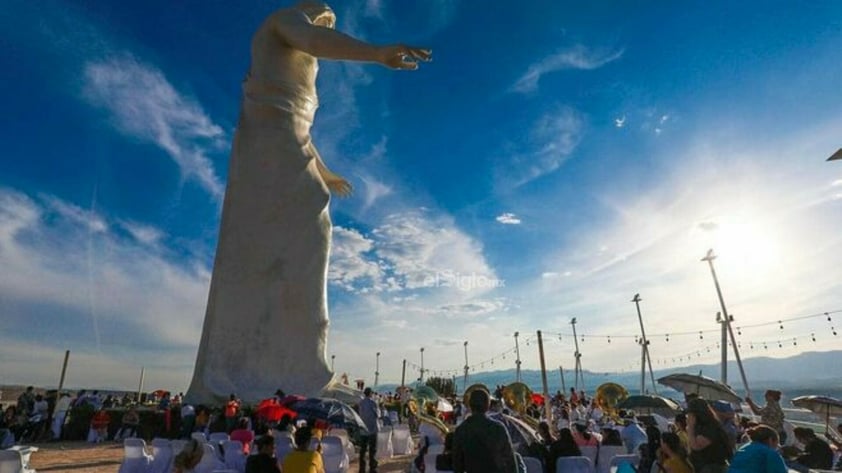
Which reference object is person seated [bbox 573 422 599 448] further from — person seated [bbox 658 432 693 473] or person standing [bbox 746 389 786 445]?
person seated [bbox 658 432 693 473]

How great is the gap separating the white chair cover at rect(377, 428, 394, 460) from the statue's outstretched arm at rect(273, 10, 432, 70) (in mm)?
11423

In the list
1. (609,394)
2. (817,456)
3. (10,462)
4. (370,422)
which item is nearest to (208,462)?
(10,462)

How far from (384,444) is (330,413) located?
18.2 ft

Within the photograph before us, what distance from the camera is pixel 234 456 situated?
809 cm

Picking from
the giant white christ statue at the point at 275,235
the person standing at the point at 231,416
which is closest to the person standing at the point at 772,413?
the person standing at the point at 231,416

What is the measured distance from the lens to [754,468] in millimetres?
3508

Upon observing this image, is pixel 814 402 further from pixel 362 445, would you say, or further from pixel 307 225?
pixel 307 225

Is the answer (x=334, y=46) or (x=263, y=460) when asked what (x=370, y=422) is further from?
(x=334, y=46)

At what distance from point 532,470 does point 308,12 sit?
1988 cm

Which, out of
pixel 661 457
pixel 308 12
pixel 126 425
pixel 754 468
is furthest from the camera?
pixel 308 12

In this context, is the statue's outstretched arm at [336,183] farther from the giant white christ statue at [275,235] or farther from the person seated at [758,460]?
the person seated at [758,460]

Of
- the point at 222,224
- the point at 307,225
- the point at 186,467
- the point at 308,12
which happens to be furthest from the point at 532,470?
the point at 308,12

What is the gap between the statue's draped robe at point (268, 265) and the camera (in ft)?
54.3

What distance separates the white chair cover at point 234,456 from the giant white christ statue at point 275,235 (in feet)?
26.7
